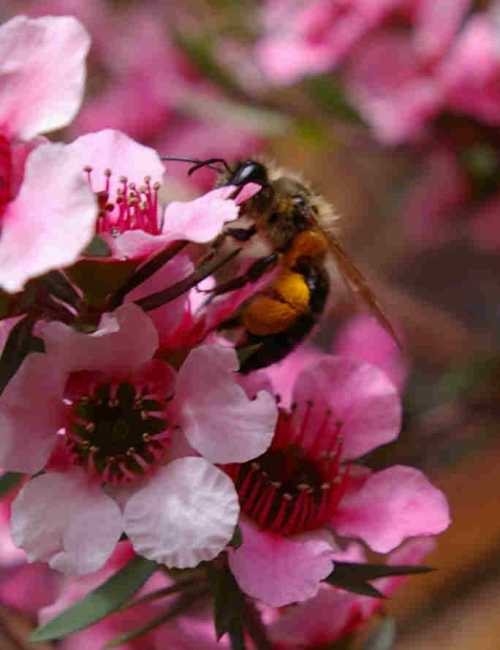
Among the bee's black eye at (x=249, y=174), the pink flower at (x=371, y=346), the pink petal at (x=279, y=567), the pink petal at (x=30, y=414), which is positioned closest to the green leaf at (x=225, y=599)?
the pink petal at (x=279, y=567)

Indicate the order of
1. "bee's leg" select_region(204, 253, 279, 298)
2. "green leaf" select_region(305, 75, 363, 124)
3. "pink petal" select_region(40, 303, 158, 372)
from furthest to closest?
"green leaf" select_region(305, 75, 363, 124), "bee's leg" select_region(204, 253, 279, 298), "pink petal" select_region(40, 303, 158, 372)

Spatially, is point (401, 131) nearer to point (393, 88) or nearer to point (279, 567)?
point (393, 88)

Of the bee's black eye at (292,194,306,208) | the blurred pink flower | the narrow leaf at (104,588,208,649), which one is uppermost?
the bee's black eye at (292,194,306,208)

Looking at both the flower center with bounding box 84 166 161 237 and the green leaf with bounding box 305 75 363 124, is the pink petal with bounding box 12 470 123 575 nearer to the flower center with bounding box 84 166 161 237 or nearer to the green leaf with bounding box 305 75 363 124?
the flower center with bounding box 84 166 161 237

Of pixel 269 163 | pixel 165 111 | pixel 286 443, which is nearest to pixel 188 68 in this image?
pixel 165 111

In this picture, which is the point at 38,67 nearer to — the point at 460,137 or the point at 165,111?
the point at 460,137

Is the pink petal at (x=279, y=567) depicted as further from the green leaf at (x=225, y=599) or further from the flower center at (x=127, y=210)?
the flower center at (x=127, y=210)

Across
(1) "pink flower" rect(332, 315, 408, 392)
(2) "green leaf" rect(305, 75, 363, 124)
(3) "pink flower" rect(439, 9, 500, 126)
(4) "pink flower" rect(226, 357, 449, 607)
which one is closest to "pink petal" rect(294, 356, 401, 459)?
(4) "pink flower" rect(226, 357, 449, 607)
